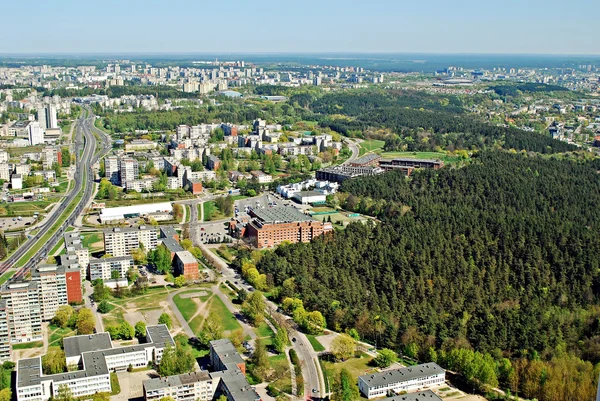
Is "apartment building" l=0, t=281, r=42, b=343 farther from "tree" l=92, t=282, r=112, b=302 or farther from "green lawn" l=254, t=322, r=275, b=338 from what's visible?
"green lawn" l=254, t=322, r=275, b=338

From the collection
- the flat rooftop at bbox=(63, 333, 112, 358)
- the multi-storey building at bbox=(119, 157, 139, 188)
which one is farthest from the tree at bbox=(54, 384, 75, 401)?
the multi-storey building at bbox=(119, 157, 139, 188)

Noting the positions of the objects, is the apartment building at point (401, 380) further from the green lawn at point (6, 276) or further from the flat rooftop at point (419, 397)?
the green lawn at point (6, 276)

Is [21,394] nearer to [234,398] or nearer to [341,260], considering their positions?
[234,398]

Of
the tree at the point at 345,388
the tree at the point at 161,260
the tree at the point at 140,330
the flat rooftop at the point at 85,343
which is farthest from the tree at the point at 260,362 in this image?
the tree at the point at 161,260

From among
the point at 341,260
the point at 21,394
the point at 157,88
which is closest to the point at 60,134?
the point at 157,88

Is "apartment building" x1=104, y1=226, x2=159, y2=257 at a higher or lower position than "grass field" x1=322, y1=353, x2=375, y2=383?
higher

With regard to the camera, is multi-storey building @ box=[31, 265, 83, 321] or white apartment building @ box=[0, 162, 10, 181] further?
white apartment building @ box=[0, 162, 10, 181]
